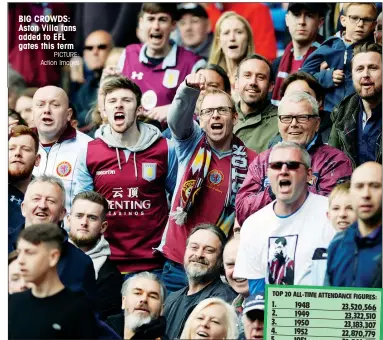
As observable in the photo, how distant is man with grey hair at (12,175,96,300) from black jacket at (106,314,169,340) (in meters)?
0.18

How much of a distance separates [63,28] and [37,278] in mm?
1286

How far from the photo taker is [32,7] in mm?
6555

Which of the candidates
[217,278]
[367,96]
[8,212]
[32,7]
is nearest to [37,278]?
[8,212]

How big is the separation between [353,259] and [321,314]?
331mm

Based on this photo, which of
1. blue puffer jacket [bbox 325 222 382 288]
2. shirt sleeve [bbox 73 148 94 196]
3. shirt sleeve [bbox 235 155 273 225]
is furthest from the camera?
shirt sleeve [bbox 73 148 94 196]

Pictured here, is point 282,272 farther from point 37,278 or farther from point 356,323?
point 37,278

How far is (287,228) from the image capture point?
21.0 ft

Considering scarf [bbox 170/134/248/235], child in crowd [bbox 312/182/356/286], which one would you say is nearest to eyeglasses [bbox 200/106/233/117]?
scarf [bbox 170/134/248/235]

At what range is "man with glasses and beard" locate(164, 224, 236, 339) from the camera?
6445mm

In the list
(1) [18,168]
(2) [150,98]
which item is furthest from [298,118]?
(1) [18,168]

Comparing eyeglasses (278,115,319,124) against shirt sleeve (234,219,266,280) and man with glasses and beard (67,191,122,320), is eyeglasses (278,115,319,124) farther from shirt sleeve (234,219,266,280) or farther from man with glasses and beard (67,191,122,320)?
man with glasses and beard (67,191,122,320)

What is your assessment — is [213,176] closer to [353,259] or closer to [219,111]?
[219,111]

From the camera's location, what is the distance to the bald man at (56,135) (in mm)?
6570

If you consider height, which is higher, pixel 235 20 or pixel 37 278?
pixel 235 20
